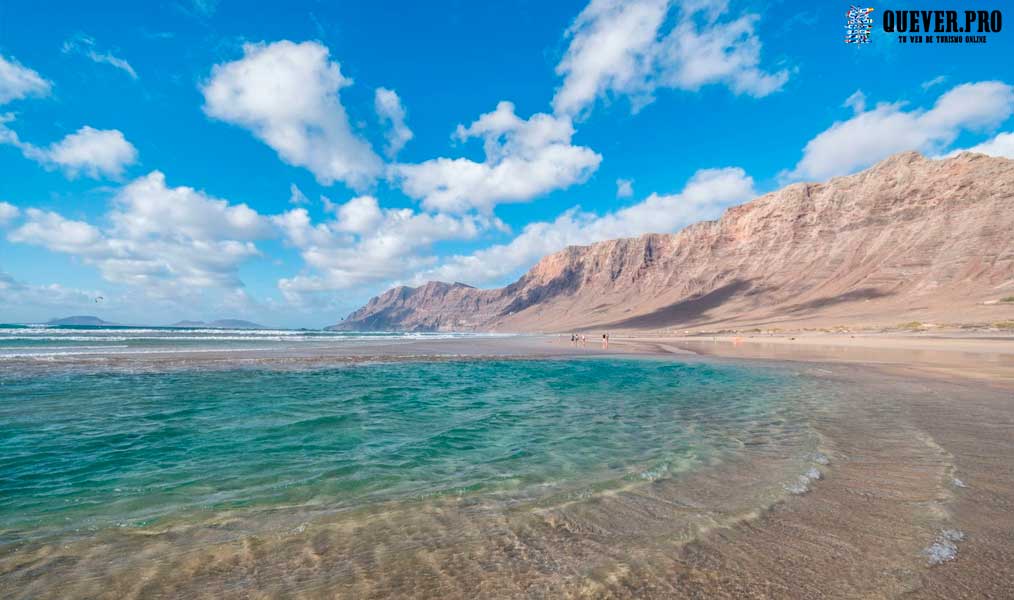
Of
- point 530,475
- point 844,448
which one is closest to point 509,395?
point 530,475

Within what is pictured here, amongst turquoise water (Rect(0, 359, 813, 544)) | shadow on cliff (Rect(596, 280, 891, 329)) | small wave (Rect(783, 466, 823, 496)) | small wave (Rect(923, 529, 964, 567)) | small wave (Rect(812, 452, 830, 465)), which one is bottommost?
turquoise water (Rect(0, 359, 813, 544))

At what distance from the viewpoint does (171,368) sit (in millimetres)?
25234

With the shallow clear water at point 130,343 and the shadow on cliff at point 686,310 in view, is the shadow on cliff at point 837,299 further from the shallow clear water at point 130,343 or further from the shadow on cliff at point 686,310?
the shallow clear water at point 130,343

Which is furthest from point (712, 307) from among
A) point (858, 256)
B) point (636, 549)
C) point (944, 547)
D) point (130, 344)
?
point (636, 549)

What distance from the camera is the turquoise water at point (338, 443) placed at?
6.53 meters

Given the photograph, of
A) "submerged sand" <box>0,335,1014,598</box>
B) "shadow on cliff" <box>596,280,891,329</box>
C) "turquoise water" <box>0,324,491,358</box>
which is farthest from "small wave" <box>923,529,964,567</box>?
"shadow on cliff" <box>596,280,891,329</box>

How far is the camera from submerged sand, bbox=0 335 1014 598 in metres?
3.92

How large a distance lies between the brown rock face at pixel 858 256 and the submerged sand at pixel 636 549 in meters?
77.1

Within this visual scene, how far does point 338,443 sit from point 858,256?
5469 inches

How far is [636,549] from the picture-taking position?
15.2 ft

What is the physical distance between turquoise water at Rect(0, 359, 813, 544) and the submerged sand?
80 cm

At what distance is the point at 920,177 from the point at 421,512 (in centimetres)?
15457

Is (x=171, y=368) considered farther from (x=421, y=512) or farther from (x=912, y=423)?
(x=912, y=423)

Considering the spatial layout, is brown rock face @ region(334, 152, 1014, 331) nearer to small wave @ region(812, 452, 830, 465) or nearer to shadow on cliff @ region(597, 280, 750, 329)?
shadow on cliff @ region(597, 280, 750, 329)
